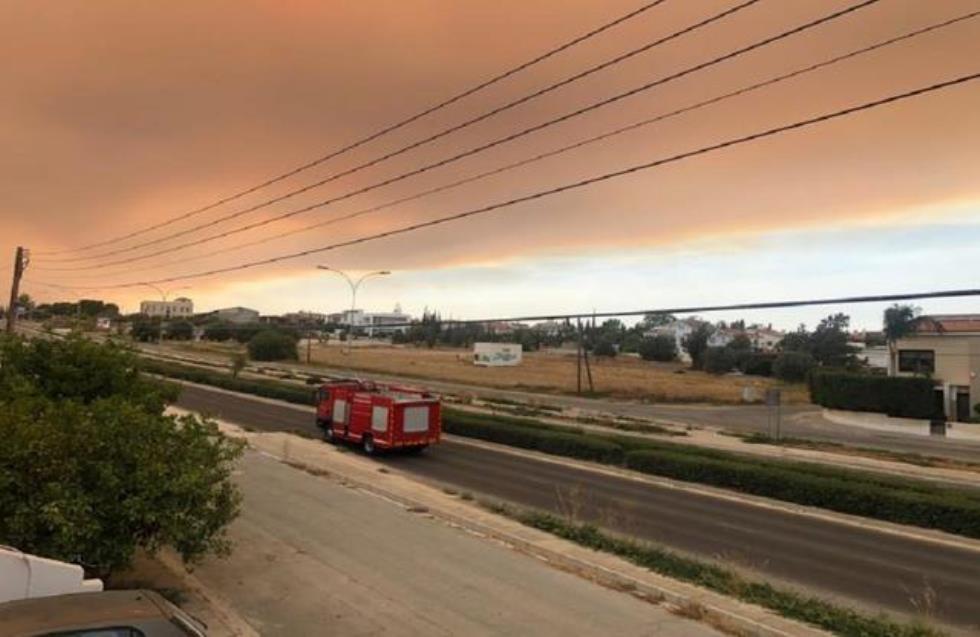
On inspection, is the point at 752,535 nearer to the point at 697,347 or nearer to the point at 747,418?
the point at 747,418

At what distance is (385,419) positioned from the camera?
31.4 meters

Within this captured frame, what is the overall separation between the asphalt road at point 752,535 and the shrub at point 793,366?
8608 centimetres

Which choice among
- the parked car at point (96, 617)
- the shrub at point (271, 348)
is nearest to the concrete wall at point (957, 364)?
the parked car at point (96, 617)

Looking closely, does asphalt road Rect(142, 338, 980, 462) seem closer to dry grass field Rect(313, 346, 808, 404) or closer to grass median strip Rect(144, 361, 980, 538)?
dry grass field Rect(313, 346, 808, 404)

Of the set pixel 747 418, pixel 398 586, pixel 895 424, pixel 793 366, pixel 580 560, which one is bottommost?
pixel 895 424

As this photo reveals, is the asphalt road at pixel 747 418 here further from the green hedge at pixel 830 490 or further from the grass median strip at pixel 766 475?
the green hedge at pixel 830 490

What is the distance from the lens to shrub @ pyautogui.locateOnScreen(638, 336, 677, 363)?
145 meters

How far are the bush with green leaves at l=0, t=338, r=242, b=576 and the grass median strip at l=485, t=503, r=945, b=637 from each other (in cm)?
749

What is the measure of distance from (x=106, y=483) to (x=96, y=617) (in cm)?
368

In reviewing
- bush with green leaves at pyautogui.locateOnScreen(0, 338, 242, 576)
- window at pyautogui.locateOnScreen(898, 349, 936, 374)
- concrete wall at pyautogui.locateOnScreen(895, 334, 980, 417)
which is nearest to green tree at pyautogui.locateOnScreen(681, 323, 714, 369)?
window at pyautogui.locateOnScreen(898, 349, 936, 374)

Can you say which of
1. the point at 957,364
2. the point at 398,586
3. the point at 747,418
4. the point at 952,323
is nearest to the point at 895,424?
the point at 747,418

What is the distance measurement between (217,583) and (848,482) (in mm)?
21060

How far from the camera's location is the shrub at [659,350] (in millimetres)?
145250

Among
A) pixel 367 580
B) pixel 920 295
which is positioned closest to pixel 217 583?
pixel 367 580
